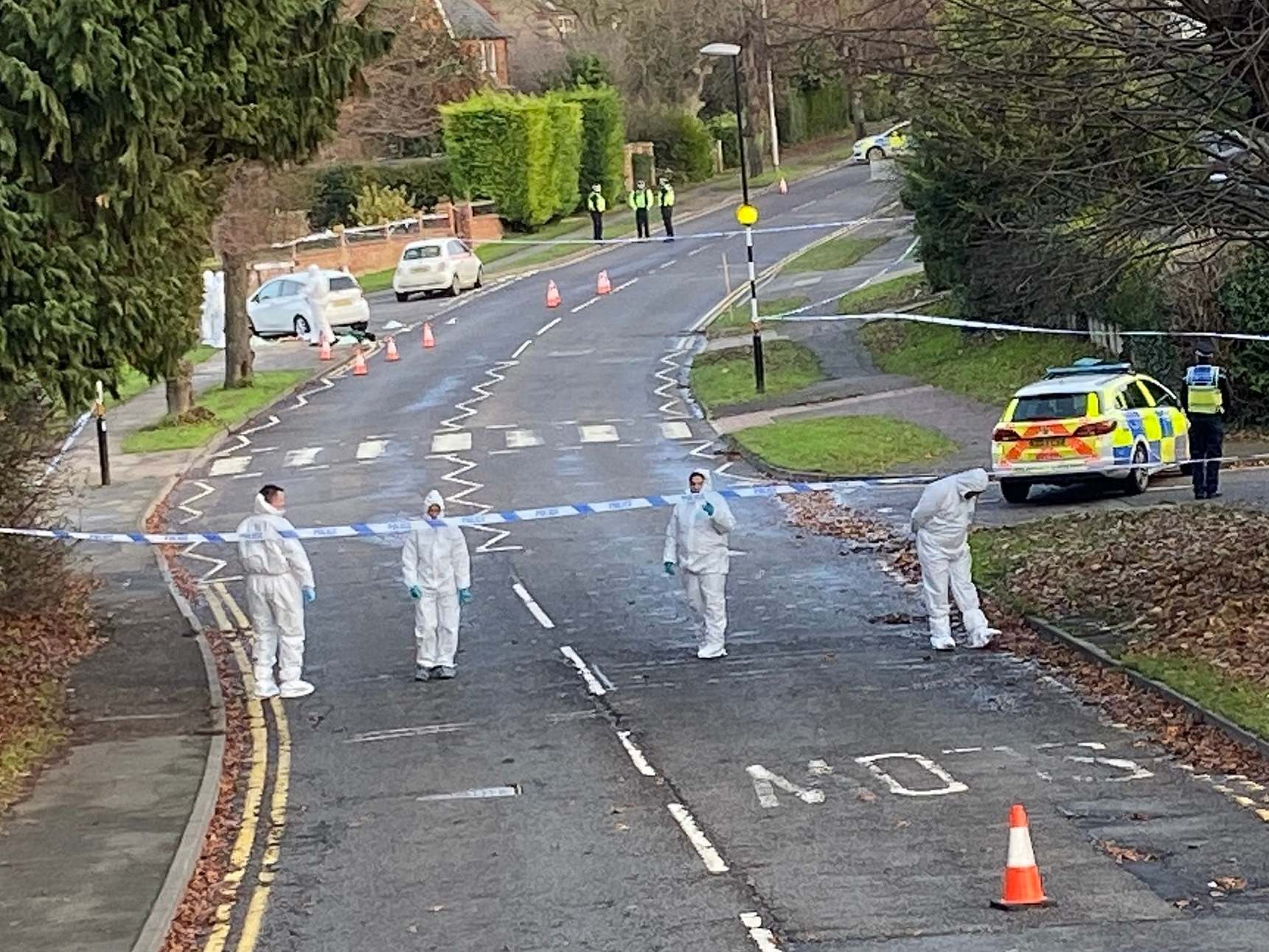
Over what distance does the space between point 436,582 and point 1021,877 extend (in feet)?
29.1

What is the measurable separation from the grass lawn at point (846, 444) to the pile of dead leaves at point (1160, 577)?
5.90 m

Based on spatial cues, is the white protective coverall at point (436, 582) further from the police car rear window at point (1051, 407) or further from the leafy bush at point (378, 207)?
the leafy bush at point (378, 207)

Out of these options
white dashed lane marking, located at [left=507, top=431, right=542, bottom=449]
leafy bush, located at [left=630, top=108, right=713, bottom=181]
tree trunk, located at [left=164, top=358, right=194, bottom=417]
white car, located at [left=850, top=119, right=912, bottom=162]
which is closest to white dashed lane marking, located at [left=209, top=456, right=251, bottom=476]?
tree trunk, located at [left=164, top=358, right=194, bottom=417]

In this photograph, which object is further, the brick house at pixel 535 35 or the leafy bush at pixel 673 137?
the brick house at pixel 535 35

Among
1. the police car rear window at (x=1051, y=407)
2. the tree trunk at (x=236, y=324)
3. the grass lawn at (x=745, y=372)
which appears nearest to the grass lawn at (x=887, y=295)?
the grass lawn at (x=745, y=372)

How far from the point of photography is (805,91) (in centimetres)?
8956

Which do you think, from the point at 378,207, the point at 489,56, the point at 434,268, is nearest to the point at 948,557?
the point at 434,268

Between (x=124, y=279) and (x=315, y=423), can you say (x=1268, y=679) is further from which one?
(x=315, y=423)

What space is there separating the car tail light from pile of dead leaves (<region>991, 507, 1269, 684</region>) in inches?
52.6

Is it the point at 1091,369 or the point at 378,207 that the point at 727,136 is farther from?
the point at 1091,369

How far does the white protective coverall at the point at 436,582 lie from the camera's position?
18.1m

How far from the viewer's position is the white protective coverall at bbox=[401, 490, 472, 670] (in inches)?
714

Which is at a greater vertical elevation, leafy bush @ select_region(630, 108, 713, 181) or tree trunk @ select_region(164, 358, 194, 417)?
leafy bush @ select_region(630, 108, 713, 181)

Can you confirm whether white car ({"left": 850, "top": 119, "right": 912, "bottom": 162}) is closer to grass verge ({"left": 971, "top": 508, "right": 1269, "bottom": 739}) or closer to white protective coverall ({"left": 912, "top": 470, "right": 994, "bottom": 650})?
Answer: grass verge ({"left": 971, "top": 508, "right": 1269, "bottom": 739})
